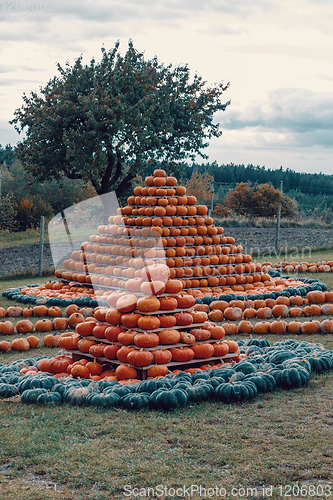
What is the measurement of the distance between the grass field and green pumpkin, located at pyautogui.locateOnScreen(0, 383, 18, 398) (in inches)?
10.3

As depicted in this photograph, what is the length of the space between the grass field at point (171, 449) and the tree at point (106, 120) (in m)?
17.4

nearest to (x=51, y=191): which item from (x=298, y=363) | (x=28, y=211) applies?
(x=28, y=211)

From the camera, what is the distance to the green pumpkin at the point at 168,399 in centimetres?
573

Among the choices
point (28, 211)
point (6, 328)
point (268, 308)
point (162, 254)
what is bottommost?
point (6, 328)

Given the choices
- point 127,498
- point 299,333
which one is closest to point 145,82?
point 299,333

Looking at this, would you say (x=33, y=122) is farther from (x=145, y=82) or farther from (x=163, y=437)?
(x=163, y=437)

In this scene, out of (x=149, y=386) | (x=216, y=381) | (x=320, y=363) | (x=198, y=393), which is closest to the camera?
(x=198, y=393)

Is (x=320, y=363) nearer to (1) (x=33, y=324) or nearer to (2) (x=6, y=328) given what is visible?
(2) (x=6, y=328)

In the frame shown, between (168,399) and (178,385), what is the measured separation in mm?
326

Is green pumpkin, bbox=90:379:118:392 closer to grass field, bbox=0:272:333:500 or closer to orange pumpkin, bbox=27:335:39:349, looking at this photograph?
grass field, bbox=0:272:333:500

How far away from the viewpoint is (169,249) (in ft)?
42.7

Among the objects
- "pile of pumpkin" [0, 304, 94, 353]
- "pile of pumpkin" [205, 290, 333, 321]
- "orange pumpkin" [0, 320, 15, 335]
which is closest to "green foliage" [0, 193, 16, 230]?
"pile of pumpkin" [0, 304, 94, 353]

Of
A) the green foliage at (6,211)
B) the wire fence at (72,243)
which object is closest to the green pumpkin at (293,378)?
the wire fence at (72,243)

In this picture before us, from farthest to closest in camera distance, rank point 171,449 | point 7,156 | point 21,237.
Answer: point 7,156 < point 21,237 < point 171,449
